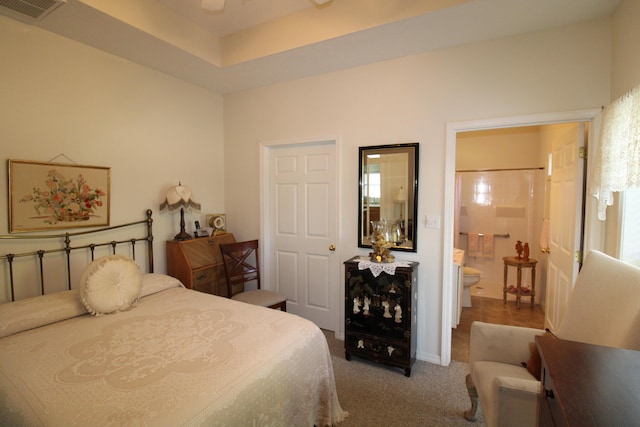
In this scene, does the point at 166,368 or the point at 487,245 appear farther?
the point at 487,245

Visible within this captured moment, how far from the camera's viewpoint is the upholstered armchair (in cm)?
133

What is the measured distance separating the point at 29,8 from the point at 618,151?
371 cm

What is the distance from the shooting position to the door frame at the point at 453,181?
219 cm

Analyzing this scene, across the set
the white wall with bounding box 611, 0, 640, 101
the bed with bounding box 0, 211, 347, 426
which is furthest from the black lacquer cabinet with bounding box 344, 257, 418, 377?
the white wall with bounding box 611, 0, 640, 101

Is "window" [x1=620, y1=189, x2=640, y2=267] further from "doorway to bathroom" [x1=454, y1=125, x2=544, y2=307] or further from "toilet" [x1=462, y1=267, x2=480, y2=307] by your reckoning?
"doorway to bathroom" [x1=454, y1=125, x2=544, y2=307]

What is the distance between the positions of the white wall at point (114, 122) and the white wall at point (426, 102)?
0.46 metres

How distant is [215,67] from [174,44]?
47 cm

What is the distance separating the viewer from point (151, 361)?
58.4 inches

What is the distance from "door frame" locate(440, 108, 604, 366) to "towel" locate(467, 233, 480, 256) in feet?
8.05

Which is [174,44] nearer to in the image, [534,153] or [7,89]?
[7,89]

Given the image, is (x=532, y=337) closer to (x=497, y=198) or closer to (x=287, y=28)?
(x=287, y=28)

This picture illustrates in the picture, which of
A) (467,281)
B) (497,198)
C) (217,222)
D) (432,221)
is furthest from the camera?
(497,198)

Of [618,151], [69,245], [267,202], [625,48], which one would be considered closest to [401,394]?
[618,151]

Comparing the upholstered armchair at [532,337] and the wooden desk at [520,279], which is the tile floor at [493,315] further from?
the upholstered armchair at [532,337]
